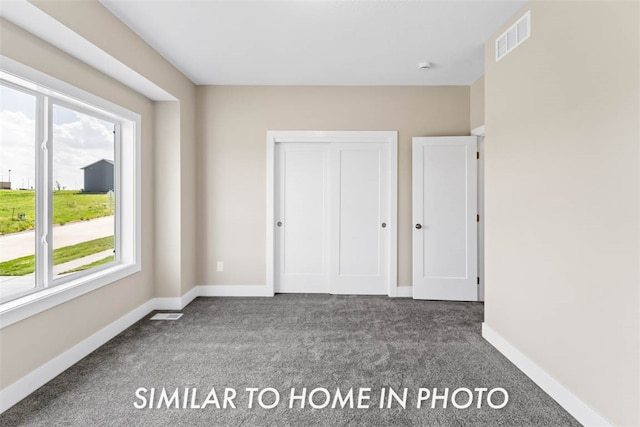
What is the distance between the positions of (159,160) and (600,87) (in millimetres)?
3814

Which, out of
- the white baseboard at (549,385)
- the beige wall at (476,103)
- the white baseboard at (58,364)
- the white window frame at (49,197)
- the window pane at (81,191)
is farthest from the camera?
the beige wall at (476,103)

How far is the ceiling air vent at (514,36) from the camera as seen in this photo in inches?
90.1

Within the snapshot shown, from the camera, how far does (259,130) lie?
159 inches

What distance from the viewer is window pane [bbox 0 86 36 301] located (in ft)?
6.66

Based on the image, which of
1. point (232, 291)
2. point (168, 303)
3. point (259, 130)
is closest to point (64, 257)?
point (168, 303)

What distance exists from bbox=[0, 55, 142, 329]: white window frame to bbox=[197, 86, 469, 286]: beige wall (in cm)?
89

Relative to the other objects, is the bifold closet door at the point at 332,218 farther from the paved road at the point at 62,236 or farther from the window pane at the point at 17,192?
the window pane at the point at 17,192

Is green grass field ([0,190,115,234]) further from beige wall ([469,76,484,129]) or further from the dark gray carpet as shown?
beige wall ([469,76,484,129])

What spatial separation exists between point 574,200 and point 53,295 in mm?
3433

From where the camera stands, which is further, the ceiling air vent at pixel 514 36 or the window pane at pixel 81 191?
the window pane at pixel 81 191

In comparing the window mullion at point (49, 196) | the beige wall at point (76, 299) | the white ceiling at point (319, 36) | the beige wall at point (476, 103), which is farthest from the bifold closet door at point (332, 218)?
the window mullion at point (49, 196)

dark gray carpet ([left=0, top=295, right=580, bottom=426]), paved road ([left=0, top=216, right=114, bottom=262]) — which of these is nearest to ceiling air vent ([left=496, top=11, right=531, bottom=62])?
dark gray carpet ([left=0, top=295, right=580, bottom=426])

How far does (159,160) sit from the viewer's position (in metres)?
3.58

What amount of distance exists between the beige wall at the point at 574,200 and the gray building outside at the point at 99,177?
11.7 feet
